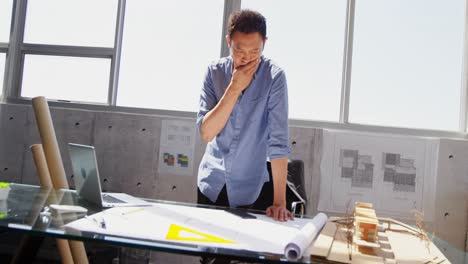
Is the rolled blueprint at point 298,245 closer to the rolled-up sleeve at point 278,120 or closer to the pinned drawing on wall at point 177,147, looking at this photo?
the rolled-up sleeve at point 278,120

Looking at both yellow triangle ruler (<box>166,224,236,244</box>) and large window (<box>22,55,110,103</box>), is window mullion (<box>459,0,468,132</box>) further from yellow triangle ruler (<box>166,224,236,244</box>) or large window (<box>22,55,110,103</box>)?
large window (<box>22,55,110,103</box>)

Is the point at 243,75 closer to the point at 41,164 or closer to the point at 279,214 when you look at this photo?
the point at 279,214

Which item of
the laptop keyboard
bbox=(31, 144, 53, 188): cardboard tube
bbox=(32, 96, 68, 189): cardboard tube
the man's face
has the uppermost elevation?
the man's face

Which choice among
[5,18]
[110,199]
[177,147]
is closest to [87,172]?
[110,199]

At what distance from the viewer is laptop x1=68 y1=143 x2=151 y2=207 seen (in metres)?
1.11

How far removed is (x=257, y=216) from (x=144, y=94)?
88.5 inches

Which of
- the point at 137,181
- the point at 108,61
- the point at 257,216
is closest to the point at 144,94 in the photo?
the point at 108,61

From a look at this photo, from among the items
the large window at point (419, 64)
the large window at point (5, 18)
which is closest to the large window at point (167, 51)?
the large window at point (5, 18)

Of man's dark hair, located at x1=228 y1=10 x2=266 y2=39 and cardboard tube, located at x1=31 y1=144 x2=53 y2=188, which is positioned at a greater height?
man's dark hair, located at x1=228 y1=10 x2=266 y2=39

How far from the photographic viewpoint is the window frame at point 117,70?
9.08 feet

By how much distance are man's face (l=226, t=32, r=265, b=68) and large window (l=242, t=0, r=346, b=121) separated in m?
1.55

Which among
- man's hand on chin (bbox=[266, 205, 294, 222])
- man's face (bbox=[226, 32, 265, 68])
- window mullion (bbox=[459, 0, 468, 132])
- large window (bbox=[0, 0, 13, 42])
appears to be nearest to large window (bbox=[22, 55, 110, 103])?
large window (bbox=[0, 0, 13, 42])

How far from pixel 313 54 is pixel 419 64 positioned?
76 centimetres

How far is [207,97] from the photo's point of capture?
1.50 meters
